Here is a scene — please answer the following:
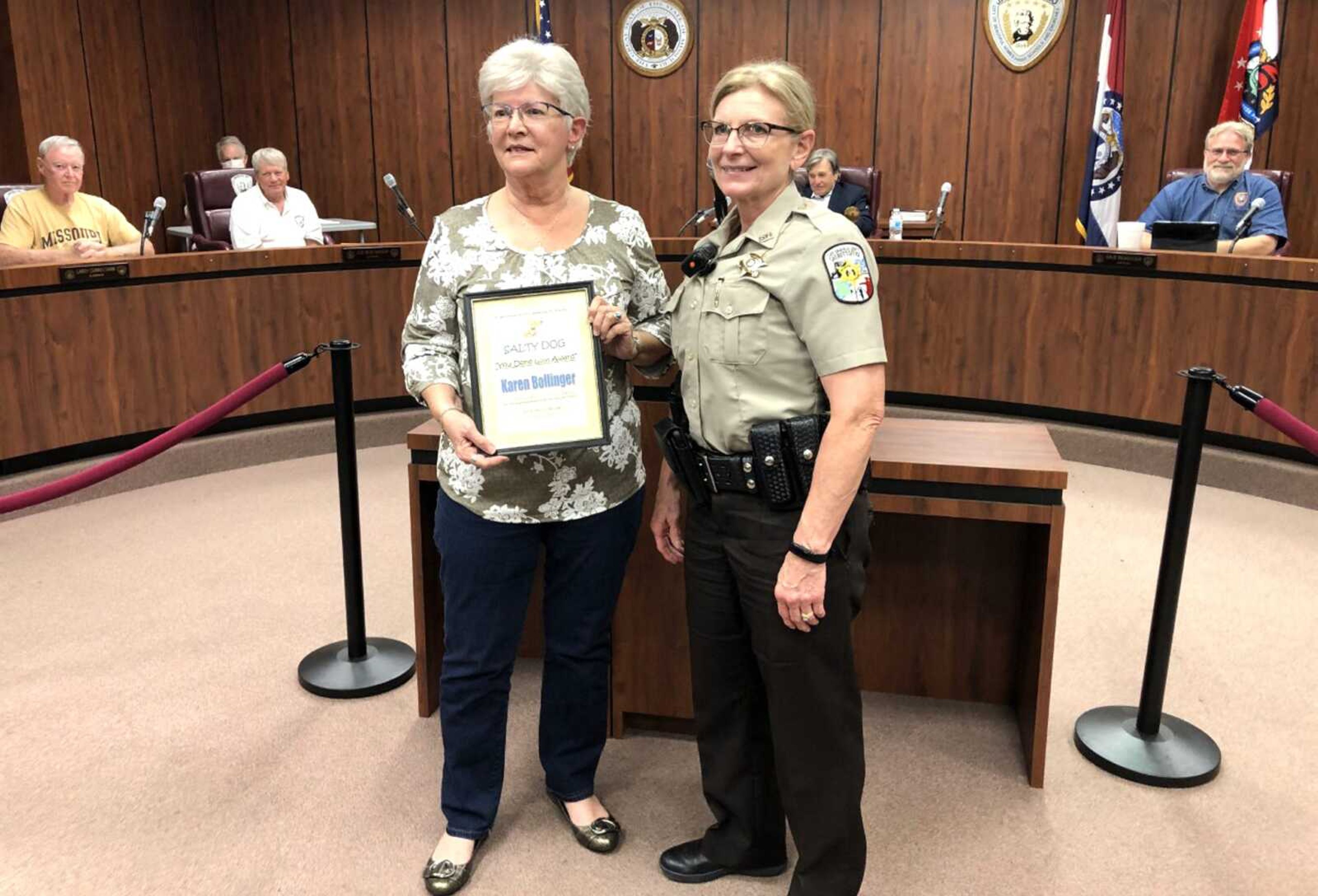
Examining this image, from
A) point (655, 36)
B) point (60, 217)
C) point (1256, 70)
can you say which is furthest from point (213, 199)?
point (1256, 70)

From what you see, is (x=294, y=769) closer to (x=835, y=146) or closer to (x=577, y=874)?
(x=577, y=874)

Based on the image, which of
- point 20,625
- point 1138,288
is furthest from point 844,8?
point 20,625

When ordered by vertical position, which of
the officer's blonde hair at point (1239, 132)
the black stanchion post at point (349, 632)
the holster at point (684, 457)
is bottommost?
the black stanchion post at point (349, 632)

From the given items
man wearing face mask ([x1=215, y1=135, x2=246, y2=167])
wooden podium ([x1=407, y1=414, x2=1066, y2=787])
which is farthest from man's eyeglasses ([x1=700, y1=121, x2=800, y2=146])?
man wearing face mask ([x1=215, y1=135, x2=246, y2=167])

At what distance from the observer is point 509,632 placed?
1.95 m

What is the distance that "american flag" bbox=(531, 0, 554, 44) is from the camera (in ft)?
24.0

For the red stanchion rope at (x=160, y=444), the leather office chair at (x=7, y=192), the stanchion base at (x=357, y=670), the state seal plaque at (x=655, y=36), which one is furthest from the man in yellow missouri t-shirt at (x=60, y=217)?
the state seal plaque at (x=655, y=36)

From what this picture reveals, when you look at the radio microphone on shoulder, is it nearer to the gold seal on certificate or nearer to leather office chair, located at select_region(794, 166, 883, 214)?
the gold seal on certificate

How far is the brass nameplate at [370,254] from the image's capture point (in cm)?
489

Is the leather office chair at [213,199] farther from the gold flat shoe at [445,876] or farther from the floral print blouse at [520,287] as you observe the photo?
the gold flat shoe at [445,876]

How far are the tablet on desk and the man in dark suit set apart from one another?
152 centimetres

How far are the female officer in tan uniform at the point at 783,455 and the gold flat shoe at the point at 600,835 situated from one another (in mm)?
420

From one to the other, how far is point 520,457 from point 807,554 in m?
0.52

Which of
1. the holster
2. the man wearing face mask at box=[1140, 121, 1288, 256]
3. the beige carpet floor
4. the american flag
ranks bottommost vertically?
the beige carpet floor
